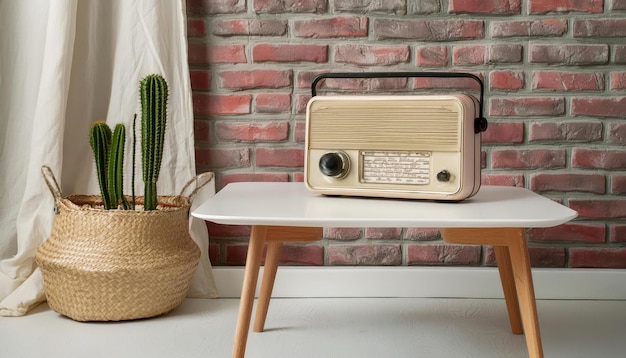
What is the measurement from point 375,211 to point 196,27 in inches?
34.5

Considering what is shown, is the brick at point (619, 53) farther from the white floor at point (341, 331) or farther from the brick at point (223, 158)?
the brick at point (223, 158)

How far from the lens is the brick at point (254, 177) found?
70.6 inches

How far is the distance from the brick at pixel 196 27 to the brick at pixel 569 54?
32.3 inches

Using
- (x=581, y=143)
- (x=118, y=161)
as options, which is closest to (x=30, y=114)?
(x=118, y=161)

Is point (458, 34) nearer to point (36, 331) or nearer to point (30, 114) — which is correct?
point (30, 114)

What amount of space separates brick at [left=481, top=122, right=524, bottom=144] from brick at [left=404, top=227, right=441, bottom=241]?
267 mm

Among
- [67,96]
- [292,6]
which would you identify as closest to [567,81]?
[292,6]

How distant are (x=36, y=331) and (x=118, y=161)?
1.36 ft

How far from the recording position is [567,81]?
1741 millimetres

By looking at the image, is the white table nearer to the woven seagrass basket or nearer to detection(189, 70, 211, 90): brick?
the woven seagrass basket

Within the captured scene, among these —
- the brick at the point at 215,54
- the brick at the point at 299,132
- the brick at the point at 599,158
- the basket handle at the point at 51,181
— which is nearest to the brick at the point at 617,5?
the brick at the point at 599,158

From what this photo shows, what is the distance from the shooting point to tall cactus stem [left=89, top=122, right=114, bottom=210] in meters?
1.54

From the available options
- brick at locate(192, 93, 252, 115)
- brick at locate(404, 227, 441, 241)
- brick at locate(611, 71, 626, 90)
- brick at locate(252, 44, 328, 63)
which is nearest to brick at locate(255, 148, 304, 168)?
brick at locate(192, 93, 252, 115)

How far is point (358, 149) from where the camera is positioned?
4.17 ft
